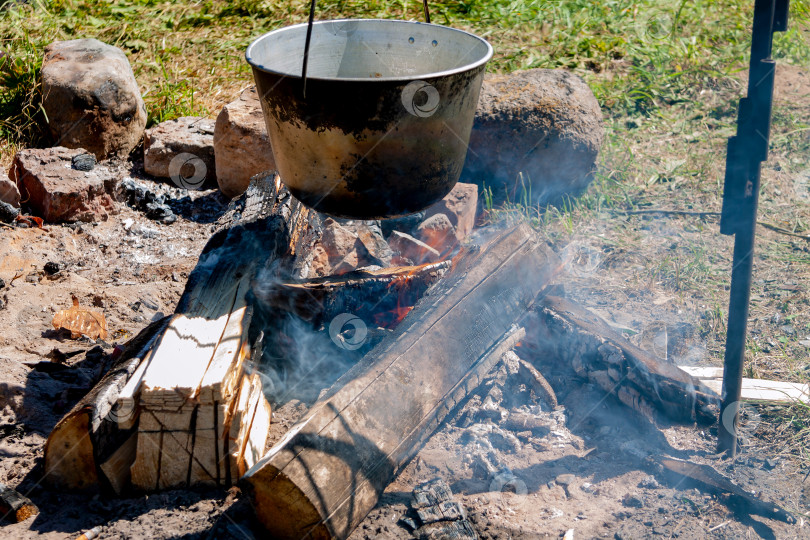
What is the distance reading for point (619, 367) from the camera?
9.43 feet

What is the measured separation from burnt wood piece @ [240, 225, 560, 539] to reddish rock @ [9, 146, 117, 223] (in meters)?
2.77

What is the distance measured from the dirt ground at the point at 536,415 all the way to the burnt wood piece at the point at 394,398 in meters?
0.18

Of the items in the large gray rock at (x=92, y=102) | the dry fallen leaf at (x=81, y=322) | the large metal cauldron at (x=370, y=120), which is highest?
the large metal cauldron at (x=370, y=120)

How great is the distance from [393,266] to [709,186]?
2893 mm

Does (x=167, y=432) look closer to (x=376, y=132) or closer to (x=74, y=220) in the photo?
(x=376, y=132)

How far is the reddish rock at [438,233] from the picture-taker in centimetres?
379

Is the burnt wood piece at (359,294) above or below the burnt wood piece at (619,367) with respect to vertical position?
above

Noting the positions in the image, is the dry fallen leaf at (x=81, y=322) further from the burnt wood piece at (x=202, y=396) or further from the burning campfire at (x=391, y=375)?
the burnt wood piece at (x=202, y=396)

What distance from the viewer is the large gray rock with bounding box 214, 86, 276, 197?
14.7 feet

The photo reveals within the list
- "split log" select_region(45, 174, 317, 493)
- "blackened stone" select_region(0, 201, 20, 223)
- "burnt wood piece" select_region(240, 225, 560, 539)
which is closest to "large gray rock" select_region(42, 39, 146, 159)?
"blackened stone" select_region(0, 201, 20, 223)

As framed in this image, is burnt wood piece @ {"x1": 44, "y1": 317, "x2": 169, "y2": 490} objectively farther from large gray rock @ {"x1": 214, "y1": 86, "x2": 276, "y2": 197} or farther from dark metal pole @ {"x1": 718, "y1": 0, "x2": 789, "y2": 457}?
large gray rock @ {"x1": 214, "y1": 86, "x2": 276, "y2": 197}

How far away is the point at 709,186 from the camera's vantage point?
4.91 m

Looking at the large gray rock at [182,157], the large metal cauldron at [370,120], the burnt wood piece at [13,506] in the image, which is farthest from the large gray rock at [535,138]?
the burnt wood piece at [13,506]

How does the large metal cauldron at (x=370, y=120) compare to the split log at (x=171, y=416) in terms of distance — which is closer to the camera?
the large metal cauldron at (x=370, y=120)
